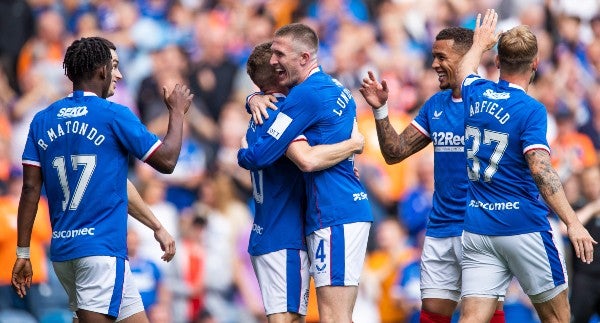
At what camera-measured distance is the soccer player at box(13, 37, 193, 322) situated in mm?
8383

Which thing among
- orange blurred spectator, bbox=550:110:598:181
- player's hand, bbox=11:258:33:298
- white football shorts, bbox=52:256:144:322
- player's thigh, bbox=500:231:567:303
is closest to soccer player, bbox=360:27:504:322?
player's thigh, bbox=500:231:567:303

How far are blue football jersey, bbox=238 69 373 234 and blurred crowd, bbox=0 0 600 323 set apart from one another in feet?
14.3

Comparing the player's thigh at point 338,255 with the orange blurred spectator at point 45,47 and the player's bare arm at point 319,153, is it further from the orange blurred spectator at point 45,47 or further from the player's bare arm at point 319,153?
the orange blurred spectator at point 45,47

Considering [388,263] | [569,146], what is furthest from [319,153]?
[569,146]

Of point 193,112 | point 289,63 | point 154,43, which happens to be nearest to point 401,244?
point 193,112

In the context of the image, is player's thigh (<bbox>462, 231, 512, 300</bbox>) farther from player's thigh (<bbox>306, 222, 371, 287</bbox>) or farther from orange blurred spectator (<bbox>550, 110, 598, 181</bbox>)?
orange blurred spectator (<bbox>550, 110, 598, 181</bbox>)

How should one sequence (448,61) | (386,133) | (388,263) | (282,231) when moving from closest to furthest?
(282,231) → (448,61) → (386,133) → (388,263)

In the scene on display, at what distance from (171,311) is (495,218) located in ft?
21.9

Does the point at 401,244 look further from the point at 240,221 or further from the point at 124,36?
the point at 124,36

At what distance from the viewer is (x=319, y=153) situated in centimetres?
871

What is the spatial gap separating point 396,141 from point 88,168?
8.72 feet

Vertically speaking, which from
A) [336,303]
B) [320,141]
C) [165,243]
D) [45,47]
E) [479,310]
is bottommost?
[479,310]

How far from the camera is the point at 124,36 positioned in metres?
17.7

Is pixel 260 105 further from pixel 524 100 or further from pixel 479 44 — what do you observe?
pixel 524 100
